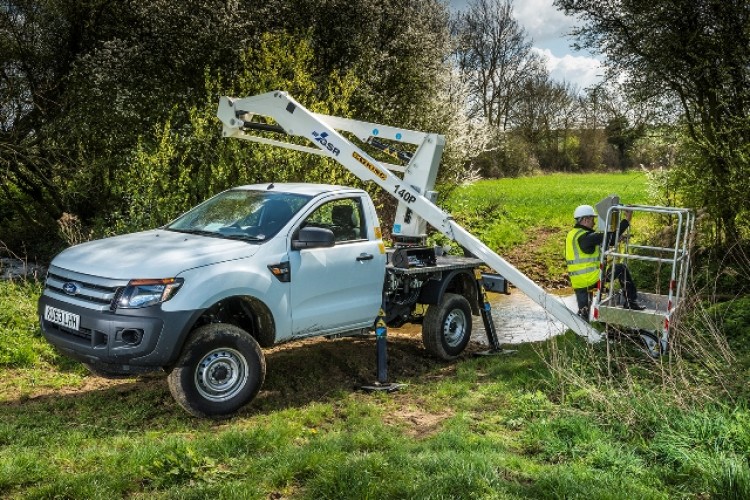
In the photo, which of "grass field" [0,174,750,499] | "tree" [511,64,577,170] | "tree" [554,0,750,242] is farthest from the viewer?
"tree" [511,64,577,170]

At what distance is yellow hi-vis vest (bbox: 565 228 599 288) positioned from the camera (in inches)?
349

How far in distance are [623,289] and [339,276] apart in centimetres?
359

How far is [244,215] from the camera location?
7.41 meters

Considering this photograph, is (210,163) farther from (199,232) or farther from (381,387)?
(381,387)

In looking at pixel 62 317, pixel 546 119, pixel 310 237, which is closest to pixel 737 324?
pixel 310 237

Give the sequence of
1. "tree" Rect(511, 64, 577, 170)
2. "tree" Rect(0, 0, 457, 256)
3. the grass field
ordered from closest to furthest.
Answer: the grass field
"tree" Rect(0, 0, 457, 256)
"tree" Rect(511, 64, 577, 170)

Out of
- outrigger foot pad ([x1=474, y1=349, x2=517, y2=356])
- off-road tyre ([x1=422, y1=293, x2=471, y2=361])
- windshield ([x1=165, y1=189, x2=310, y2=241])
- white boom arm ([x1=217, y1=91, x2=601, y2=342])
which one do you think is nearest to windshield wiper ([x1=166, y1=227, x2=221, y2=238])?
windshield ([x1=165, y1=189, x2=310, y2=241])

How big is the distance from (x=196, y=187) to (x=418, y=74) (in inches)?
363

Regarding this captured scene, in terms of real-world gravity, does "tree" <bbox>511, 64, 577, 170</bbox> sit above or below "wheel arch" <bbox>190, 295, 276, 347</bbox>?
above

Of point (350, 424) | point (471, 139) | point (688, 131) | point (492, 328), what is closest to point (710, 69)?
point (688, 131)

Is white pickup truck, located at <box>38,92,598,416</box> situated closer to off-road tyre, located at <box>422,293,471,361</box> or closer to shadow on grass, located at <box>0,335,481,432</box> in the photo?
off-road tyre, located at <box>422,293,471,361</box>

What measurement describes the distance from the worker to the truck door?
2.70 meters

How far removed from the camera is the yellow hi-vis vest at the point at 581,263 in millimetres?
8875

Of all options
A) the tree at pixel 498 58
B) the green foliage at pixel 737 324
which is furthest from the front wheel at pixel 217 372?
the tree at pixel 498 58
